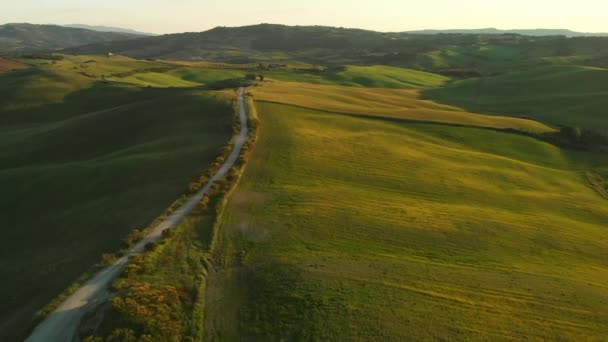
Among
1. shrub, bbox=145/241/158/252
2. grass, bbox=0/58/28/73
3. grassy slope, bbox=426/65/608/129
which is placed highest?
grass, bbox=0/58/28/73

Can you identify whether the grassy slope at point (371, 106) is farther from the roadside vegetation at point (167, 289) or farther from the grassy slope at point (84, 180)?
the roadside vegetation at point (167, 289)

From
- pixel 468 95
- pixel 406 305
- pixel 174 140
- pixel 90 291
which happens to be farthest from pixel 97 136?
pixel 468 95

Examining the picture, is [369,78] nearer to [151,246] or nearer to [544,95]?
[544,95]

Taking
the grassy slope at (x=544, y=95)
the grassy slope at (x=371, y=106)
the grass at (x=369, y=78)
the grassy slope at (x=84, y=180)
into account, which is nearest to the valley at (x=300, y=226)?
the grassy slope at (x=84, y=180)

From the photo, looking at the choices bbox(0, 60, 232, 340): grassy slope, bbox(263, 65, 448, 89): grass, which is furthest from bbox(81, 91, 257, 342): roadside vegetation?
bbox(263, 65, 448, 89): grass

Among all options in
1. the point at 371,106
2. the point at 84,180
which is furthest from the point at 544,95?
the point at 84,180

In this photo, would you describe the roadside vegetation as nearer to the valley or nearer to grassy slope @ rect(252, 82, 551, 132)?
the valley
